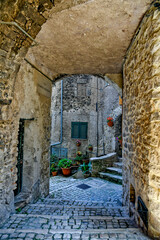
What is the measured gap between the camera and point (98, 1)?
2131 mm

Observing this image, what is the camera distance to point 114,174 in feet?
21.2

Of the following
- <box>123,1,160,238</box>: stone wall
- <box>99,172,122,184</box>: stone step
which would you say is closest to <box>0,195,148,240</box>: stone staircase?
<box>123,1,160,238</box>: stone wall

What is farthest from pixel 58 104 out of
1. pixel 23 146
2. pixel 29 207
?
pixel 29 207

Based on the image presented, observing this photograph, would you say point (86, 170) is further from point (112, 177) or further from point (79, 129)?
point (79, 129)

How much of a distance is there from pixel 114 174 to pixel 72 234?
4579mm

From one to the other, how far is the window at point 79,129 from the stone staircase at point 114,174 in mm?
3965

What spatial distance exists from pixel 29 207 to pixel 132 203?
2.18m

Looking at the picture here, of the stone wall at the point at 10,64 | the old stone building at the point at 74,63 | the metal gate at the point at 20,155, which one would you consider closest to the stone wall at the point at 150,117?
the old stone building at the point at 74,63

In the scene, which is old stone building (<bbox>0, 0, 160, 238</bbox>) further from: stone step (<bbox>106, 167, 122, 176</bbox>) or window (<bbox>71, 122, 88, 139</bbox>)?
window (<bbox>71, 122, 88, 139</bbox>)

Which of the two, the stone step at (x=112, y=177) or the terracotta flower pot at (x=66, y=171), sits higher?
the stone step at (x=112, y=177)

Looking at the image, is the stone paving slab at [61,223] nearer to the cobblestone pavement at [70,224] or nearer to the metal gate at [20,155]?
the cobblestone pavement at [70,224]

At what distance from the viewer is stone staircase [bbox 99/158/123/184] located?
19.6 feet

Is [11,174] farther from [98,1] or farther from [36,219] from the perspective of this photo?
[98,1]

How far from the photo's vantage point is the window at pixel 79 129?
10672 millimetres
